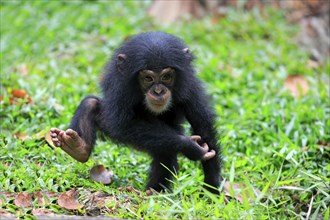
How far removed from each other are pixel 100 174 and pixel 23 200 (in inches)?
42.8

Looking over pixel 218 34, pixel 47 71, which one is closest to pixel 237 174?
pixel 47 71

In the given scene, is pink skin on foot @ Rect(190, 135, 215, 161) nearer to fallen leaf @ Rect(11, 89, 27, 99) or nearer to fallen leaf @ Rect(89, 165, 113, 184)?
fallen leaf @ Rect(89, 165, 113, 184)

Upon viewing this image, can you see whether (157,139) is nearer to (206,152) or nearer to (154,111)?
(154,111)

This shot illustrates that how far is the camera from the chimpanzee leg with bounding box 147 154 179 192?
6270mm

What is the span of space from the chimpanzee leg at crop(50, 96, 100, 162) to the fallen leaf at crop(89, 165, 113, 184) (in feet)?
0.54

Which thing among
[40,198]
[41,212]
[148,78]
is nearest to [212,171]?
[148,78]

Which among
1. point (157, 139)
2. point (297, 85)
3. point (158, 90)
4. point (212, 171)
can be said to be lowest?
point (297, 85)

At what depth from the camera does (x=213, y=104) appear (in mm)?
7105

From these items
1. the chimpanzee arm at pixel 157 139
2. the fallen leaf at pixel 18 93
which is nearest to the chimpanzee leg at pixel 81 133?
the chimpanzee arm at pixel 157 139

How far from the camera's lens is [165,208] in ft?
16.3

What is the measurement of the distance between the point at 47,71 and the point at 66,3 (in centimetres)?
300

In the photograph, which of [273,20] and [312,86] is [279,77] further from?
[273,20]

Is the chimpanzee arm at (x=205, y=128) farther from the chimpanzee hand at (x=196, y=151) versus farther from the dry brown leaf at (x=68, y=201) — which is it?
the dry brown leaf at (x=68, y=201)

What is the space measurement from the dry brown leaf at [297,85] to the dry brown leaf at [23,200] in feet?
15.9
